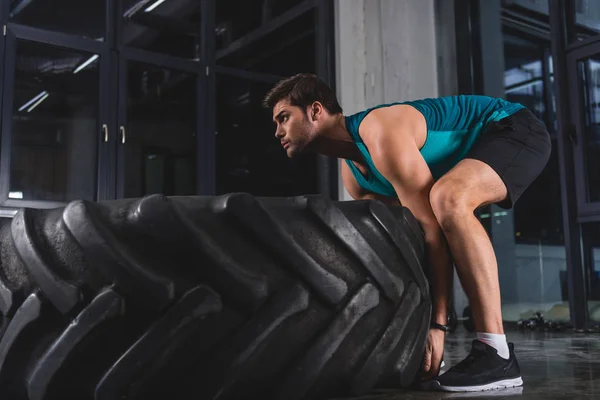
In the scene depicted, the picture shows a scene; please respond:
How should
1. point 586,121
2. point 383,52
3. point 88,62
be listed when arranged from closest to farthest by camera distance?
point 586,121
point 88,62
point 383,52

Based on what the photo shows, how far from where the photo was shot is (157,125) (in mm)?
4242

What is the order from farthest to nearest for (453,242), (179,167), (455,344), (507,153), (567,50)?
1. (179,167)
2. (567,50)
3. (455,344)
4. (507,153)
5. (453,242)

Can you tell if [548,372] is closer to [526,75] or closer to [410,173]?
[410,173]

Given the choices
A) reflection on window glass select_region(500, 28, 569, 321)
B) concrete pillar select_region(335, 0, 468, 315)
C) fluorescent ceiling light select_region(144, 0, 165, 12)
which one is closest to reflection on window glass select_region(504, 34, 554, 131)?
reflection on window glass select_region(500, 28, 569, 321)

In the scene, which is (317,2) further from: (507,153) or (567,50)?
(507,153)

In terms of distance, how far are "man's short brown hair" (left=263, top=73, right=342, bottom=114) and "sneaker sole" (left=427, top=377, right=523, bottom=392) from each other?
62 cm

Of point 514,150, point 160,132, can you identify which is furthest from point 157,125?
point 514,150

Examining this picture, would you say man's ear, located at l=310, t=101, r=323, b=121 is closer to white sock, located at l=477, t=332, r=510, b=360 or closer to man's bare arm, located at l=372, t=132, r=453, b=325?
man's bare arm, located at l=372, t=132, r=453, b=325

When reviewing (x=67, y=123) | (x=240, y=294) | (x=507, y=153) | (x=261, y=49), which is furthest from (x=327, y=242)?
(x=261, y=49)

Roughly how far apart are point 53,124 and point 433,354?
3149mm

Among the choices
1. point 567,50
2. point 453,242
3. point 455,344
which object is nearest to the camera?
point 453,242

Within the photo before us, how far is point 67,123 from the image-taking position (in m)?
3.60

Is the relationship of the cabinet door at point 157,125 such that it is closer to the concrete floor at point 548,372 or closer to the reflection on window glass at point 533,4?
the reflection on window glass at point 533,4

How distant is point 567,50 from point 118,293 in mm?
3164
